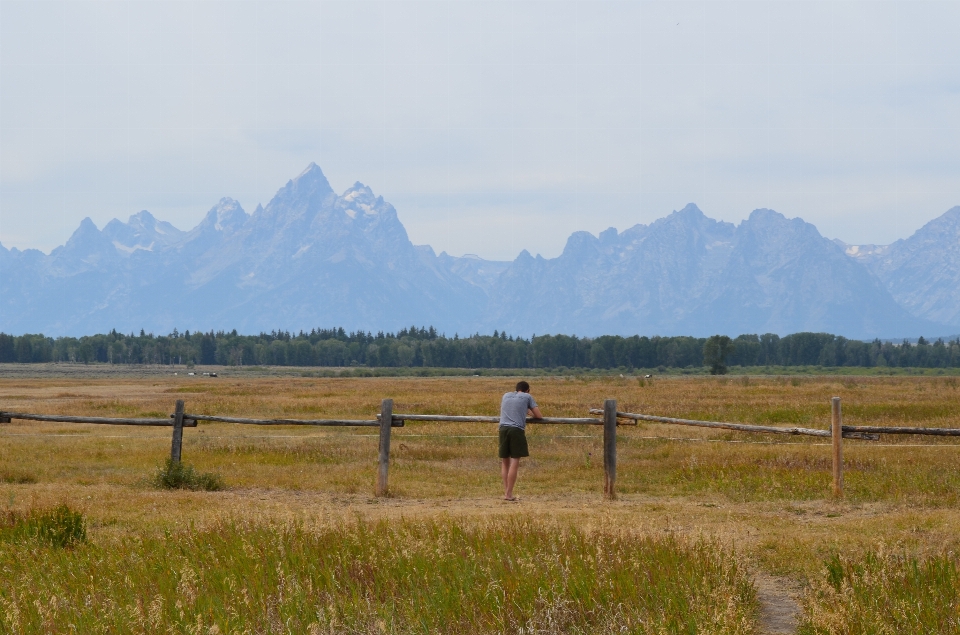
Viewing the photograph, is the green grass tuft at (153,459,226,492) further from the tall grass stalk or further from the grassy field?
the tall grass stalk

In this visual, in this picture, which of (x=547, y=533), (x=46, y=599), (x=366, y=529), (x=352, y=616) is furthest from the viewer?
(x=366, y=529)

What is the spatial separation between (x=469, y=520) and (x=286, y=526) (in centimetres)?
241

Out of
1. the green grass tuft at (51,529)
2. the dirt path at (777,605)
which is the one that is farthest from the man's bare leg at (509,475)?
the green grass tuft at (51,529)

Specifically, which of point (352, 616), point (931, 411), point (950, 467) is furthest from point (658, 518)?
point (931, 411)

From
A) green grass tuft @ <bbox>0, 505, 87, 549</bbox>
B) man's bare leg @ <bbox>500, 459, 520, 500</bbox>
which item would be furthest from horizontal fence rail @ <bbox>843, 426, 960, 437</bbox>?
green grass tuft @ <bbox>0, 505, 87, 549</bbox>

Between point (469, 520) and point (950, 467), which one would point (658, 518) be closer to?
point (469, 520)

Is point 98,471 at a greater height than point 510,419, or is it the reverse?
point 510,419

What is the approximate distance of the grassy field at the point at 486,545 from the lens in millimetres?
7605

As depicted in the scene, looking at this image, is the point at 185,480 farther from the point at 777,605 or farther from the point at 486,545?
the point at 777,605

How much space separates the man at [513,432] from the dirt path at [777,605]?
647 centimetres

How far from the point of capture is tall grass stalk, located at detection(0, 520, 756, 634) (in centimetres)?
749

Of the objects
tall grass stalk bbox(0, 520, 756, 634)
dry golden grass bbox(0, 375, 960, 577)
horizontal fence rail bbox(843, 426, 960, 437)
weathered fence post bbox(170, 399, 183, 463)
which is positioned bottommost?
dry golden grass bbox(0, 375, 960, 577)

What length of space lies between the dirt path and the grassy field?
5.3 inches

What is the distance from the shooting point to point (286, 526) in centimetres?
1042
